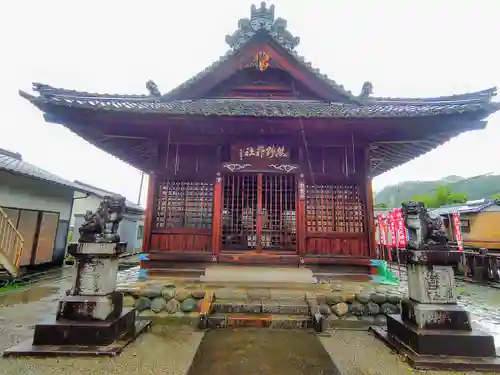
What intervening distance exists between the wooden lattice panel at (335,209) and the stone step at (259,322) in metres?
2.96

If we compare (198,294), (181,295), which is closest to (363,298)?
(198,294)

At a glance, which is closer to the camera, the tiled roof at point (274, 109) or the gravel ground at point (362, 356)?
the gravel ground at point (362, 356)

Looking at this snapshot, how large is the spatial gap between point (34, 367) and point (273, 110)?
7.01 m

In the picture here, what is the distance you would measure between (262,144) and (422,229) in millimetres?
4873

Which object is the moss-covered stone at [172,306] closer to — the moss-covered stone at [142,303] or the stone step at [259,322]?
the moss-covered stone at [142,303]

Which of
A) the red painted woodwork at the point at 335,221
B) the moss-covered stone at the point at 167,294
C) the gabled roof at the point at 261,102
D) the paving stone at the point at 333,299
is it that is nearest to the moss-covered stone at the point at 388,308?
the paving stone at the point at 333,299

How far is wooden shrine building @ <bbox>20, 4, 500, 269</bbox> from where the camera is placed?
7.10 m

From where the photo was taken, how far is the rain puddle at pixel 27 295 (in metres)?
7.56

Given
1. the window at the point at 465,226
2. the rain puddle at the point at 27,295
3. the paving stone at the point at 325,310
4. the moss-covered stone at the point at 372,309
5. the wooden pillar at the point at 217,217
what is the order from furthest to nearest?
1. the window at the point at 465,226
2. the wooden pillar at the point at 217,217
3. the rain puddle at the point at 27,295
4. the moss-covered stone at the point at 372,309
5. the paving stone at the point at 325,310

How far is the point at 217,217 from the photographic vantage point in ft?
25.8

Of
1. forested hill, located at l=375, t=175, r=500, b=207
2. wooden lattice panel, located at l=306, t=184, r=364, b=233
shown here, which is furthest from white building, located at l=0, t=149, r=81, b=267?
→ forested hill, located at l=375, t=175, r=500, b=207

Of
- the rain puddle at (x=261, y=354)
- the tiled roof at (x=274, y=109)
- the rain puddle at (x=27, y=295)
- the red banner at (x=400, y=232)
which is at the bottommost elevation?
the rain puddle at (x=27, y=295)

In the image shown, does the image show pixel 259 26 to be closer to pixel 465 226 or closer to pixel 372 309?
pixel 372 309

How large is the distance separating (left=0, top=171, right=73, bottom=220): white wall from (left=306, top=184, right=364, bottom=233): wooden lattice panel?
40.2ft
